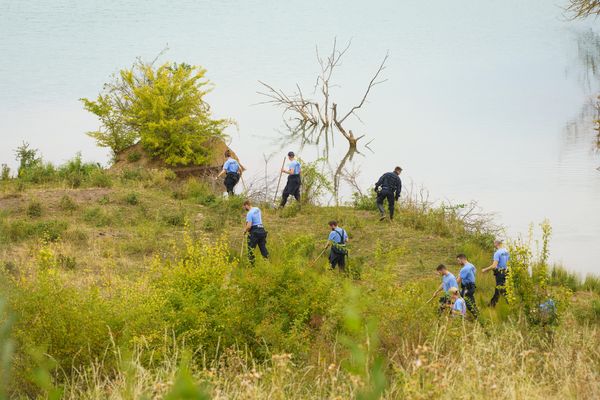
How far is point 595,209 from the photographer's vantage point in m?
28.9

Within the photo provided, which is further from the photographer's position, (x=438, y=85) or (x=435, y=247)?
(x=438, y=85)

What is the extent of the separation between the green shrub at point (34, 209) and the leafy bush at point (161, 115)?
775 centimetres

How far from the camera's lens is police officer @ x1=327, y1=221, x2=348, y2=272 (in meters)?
18.1

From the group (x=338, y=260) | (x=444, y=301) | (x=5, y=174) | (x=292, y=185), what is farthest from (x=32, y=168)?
(x=444, y=301)

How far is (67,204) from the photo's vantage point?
973 inches

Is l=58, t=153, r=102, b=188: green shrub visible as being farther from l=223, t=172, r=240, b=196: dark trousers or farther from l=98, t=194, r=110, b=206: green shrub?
l=223, t=172, r=240, b=196: dark trousers

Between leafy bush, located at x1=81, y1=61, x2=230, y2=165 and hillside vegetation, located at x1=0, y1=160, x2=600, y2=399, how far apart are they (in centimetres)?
631

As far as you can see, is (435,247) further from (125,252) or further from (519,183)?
(519,183)

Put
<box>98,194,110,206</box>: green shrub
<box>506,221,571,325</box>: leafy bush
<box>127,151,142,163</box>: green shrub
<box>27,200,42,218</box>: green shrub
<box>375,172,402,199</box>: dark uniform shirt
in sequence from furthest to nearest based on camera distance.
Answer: <box>127,151,142,163</box>: green shrub → <box>98,194,110,206</box>: green shrub → <box>27,200,42,218</box>: green shrub → <box>375,172,402,199</box>: dark uniform shirt → <box>506,221,571,325</box>: leafy bush

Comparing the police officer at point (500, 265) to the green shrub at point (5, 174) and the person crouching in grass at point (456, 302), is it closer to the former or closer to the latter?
the person crouching in grass at point (456, 302)

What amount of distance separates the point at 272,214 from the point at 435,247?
5.13 m

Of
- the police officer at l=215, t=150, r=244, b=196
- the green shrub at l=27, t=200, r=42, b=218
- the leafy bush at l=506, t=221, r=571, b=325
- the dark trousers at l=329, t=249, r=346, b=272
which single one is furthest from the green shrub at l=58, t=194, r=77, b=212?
the leafy bush at l=506, t=221, r=571, b=325

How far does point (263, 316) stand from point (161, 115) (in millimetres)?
20725

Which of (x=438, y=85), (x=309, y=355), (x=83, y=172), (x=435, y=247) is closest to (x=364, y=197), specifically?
(x=435, y=247)
